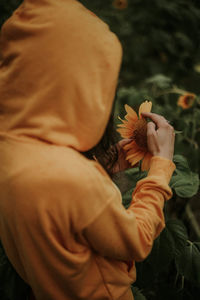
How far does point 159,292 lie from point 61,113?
1006 millimetres

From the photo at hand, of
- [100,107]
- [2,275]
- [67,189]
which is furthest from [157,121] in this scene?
[2,275]

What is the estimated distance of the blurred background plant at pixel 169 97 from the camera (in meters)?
1.07

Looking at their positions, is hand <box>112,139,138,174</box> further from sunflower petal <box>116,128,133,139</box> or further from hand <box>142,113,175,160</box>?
hand <box>142,113,175,160</box>

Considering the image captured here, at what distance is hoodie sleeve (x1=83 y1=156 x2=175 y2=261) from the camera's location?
62 centimetres

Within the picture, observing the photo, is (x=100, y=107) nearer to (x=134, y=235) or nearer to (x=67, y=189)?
(x=67, y=189)

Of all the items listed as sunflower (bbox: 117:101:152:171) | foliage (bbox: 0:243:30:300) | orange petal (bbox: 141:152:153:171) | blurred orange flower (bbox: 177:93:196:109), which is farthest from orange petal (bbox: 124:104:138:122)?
blurred orange flower (bbox: 177:93:196:109)

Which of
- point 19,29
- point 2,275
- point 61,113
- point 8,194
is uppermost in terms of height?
point 19,29

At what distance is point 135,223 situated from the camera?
67 centimetres

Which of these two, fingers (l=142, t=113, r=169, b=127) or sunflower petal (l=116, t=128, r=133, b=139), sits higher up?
fingers (l=142, t=113, r=169, b=127)

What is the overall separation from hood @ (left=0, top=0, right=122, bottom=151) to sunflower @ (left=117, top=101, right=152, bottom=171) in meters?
0.26

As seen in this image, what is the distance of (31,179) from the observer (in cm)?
56

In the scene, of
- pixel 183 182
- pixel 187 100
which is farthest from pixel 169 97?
pixel 183 182

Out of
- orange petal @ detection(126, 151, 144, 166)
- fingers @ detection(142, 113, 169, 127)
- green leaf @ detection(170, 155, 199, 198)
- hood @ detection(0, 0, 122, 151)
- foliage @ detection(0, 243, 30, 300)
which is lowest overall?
foliage @ detection(0, 243, 30, 300)

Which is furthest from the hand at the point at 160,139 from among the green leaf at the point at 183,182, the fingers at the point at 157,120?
the green leaf at the point at 183,182
